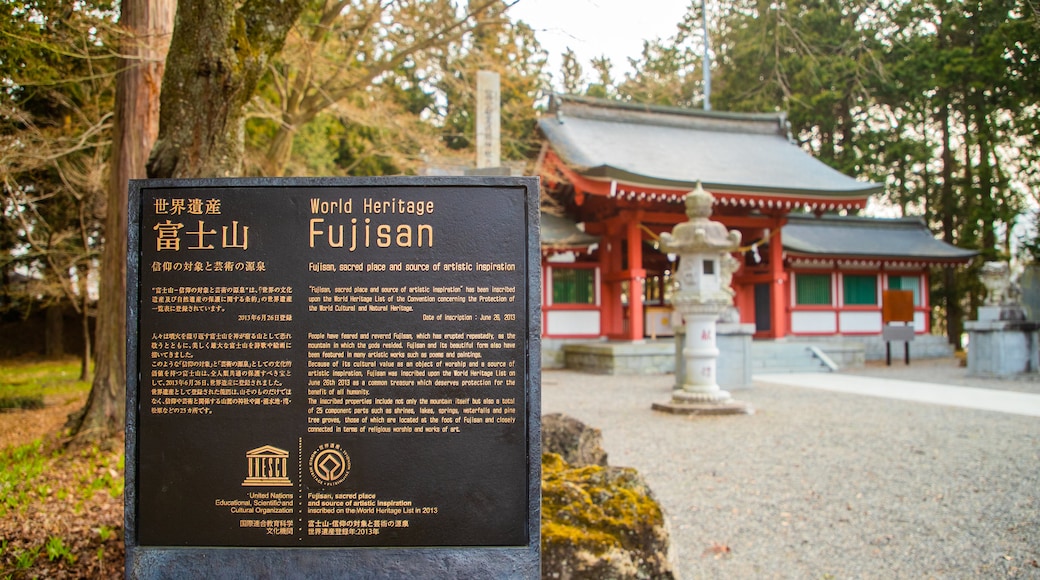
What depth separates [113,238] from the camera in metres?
5.90

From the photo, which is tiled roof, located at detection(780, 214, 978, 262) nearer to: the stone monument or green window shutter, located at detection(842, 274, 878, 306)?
green window shutter, located at detection(842, 274, 878, 306)

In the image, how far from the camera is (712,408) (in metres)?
8.68

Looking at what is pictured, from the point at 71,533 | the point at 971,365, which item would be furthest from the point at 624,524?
the point at 971,365

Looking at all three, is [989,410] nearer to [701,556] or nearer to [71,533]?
[701,556]

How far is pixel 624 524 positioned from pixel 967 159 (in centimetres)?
2217

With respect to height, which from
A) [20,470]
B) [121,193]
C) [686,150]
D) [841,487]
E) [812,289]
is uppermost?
[686,150]

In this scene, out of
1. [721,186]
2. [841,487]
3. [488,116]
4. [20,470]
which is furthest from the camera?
[721,186]

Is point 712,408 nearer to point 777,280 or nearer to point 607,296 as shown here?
point 607,296

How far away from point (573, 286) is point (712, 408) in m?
8.17

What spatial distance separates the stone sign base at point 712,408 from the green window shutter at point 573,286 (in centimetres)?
772

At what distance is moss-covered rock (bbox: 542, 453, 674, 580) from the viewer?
2807 millimetres

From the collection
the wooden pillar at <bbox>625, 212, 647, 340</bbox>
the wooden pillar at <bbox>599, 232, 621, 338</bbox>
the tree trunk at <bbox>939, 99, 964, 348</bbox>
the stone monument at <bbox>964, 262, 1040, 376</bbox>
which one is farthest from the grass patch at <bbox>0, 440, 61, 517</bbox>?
the tree trunk at <bbox>939, 99, 964, 348</bbox>

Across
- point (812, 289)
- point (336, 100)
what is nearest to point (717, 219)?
point (812, 289)

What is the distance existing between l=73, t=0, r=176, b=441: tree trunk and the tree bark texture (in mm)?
2161
